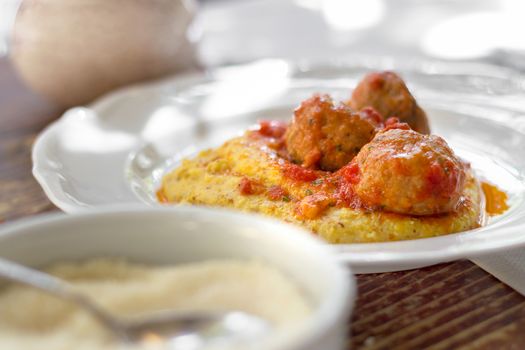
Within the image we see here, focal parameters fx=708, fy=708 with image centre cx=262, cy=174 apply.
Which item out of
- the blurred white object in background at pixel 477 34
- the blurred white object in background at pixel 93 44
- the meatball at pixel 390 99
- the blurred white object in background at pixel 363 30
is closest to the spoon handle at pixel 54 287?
the meatball at pixel 390 99

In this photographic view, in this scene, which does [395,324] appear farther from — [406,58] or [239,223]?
[406,58]

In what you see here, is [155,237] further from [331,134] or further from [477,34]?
[477,34]

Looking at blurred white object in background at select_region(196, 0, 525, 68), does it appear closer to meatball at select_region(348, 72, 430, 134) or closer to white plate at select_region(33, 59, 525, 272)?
white plate at select_region(33, 59, 525, 272)

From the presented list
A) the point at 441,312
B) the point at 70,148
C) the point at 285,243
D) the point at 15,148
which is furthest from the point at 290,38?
the point at 285,243

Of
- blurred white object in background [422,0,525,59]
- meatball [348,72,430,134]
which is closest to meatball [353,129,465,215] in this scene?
meatball [348,72,430,134]

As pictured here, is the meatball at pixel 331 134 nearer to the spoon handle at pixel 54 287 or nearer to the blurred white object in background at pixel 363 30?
the spoon handle at pixel 54 287

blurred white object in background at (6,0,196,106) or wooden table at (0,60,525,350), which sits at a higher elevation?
blurred white object in background at (6,0,196,106)
